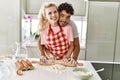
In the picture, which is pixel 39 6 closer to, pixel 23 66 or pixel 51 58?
pixel 51 58

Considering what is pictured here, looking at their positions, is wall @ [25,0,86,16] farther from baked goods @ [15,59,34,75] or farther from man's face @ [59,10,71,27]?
baked goods @ [15,59,34,75]

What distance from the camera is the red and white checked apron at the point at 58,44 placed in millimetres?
1945

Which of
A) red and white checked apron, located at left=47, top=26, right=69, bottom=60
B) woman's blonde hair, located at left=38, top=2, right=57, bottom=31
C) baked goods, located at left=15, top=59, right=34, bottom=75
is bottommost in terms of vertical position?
baked goods, located at left=15, top=59, right=34, bottom=75

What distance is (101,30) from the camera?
2.74 meters

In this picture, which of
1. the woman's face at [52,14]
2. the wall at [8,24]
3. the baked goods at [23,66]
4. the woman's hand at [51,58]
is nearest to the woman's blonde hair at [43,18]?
the woman's face at [52,14]

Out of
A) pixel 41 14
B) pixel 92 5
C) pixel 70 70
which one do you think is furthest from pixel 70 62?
pixel 92 5

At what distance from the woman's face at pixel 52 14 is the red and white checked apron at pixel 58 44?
0.30ft

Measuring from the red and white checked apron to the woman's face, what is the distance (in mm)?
90

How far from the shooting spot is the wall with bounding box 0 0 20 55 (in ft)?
8.54

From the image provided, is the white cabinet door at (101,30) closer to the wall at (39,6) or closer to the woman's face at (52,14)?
the wall at (39,6)

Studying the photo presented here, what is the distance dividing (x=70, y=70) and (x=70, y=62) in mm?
132

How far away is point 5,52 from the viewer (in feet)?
8.87

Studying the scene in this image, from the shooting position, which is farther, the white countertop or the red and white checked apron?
the red and white checked apron

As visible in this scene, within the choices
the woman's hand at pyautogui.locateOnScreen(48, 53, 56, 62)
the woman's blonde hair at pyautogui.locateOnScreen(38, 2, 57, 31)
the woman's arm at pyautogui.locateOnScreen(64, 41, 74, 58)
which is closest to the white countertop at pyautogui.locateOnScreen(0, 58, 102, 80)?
the woman's hand at pyautogui.locateOnScreen(48, 53, 56, 62)
